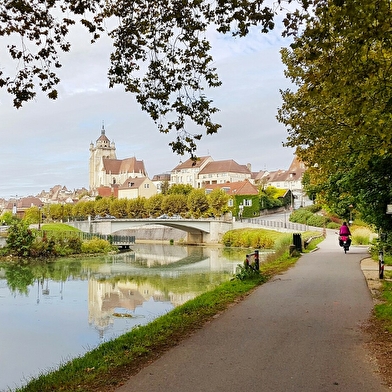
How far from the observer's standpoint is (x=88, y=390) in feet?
18.7

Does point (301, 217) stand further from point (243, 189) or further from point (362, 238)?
point (362, 238)

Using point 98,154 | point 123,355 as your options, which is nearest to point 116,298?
point 123,355

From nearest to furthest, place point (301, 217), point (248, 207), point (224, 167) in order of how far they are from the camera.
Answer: point (301, 217) < point (248, 207) < point (224, 167)

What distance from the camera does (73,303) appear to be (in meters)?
19.4

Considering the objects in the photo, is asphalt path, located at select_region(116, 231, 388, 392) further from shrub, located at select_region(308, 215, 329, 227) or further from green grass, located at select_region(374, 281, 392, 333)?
shrub, located at select_region(308, 215, 329, 227)

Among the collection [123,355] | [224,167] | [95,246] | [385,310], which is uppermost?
[224,167]

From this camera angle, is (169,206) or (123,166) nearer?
(169,206)

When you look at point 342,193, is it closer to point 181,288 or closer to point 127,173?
point 181,288

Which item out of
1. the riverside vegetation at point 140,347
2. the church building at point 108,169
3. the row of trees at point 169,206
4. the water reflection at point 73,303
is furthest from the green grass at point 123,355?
the church building at point 108,169

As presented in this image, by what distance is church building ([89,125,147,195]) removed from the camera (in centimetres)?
14388

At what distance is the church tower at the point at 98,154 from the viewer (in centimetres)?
15850

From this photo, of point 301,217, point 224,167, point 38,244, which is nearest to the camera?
point 38,244

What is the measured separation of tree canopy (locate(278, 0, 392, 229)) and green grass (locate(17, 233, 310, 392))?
4674mm

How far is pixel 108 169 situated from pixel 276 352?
472ft
